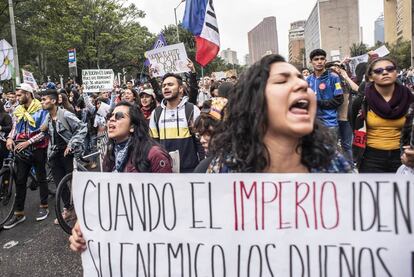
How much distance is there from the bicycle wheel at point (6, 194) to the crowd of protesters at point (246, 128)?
11 cm

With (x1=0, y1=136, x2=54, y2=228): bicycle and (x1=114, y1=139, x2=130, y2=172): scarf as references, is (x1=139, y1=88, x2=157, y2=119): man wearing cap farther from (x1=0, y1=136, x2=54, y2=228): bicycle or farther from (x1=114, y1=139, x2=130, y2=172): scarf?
(x1=114, y1=139, x2=130, y2=172): scarf

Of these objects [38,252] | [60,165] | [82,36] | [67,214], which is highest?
[82,36]

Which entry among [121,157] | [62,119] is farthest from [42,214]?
[121,157]

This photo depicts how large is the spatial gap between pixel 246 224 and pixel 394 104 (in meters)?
2.36

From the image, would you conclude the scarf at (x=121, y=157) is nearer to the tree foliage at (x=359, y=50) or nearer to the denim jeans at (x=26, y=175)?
the denim jeans at (x=26, y=175)

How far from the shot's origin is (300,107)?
178 centimetres

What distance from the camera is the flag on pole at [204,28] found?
5.99m

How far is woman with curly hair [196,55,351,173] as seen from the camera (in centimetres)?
175

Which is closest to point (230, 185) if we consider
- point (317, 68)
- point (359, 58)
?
point (317, 68)

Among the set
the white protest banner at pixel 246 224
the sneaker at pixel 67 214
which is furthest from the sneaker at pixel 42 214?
the white protest banner at pixel 246 224

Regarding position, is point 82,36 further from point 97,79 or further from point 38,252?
point 38,252

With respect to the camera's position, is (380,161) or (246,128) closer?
(246,128)

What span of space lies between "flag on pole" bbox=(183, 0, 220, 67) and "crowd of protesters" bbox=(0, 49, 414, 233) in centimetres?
42

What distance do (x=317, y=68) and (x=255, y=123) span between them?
385cm
